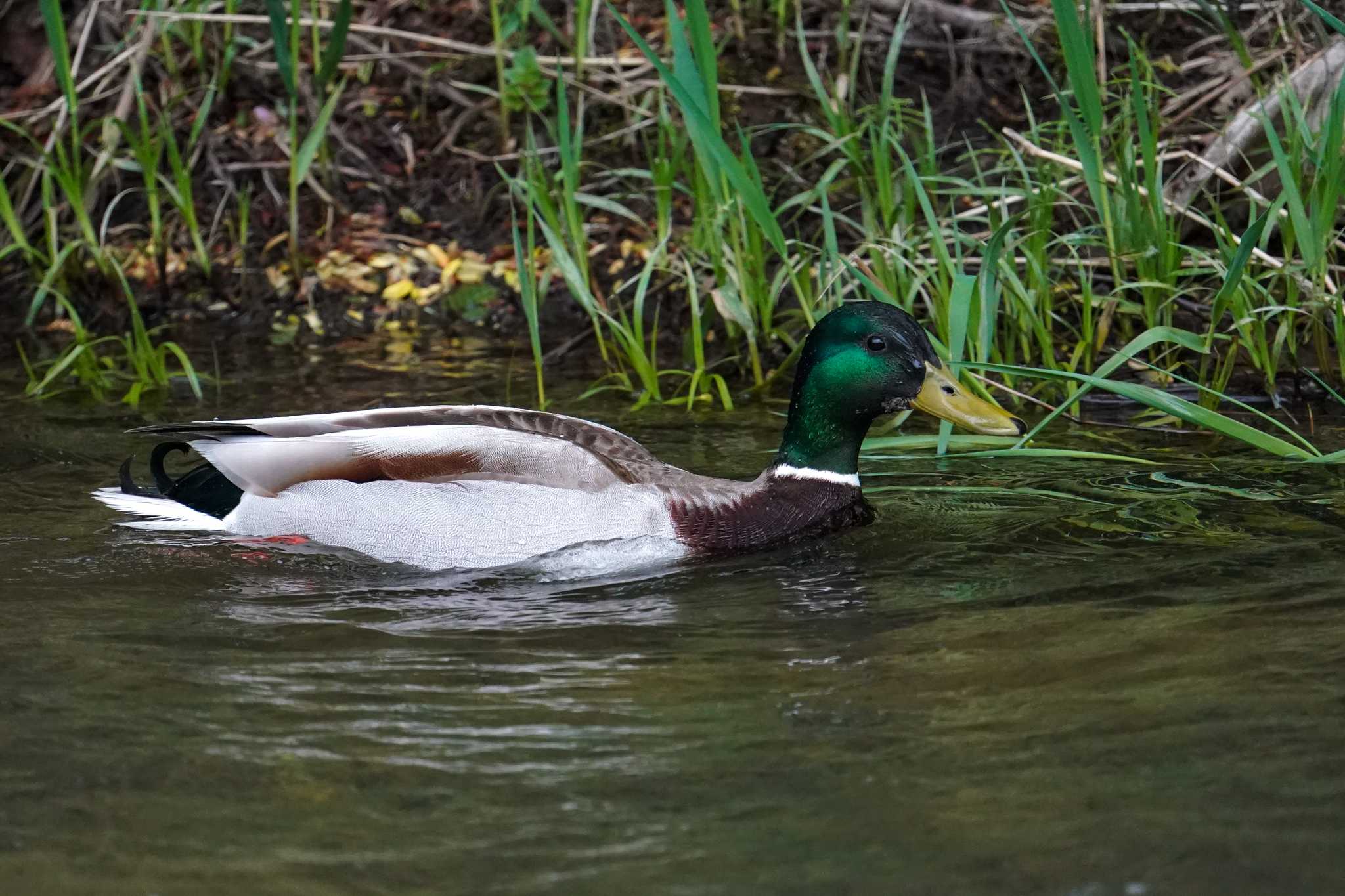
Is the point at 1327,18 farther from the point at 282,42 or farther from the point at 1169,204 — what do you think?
the point at 282,42

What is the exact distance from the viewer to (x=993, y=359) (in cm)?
558

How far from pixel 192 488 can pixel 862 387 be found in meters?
1.95

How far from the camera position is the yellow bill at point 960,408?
4.51 metres

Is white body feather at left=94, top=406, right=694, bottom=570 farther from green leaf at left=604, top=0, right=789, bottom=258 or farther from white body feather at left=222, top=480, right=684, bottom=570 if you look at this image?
green leaf at left=604, top=0, right=789, bottom=258

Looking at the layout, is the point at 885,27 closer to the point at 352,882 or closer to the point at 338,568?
the point at 338,568

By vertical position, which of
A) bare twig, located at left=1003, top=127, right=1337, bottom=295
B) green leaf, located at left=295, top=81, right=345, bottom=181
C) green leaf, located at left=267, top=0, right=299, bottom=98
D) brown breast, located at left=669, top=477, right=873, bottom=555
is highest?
green leaf, located at left=267, top=0, right=299, bottom=98

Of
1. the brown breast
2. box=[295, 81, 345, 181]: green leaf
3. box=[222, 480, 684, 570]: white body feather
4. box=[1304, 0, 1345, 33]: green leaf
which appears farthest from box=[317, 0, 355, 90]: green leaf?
box=[1304, 0, 1345, 33]: green leaf

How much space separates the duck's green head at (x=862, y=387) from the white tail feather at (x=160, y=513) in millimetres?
1650

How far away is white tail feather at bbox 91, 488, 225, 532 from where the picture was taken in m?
4.71

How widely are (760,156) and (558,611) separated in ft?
13.8

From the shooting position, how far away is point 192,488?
4.85m

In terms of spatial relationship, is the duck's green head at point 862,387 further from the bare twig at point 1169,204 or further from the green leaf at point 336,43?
the green leaf at point 336,43

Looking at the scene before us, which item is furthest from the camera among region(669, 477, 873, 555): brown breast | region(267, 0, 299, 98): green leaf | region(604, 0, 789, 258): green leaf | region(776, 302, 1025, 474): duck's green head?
region(267, 0, 299, 98): green leaf

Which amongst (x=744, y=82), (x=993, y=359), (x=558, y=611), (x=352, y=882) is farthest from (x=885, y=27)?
(x=352, y=882)
